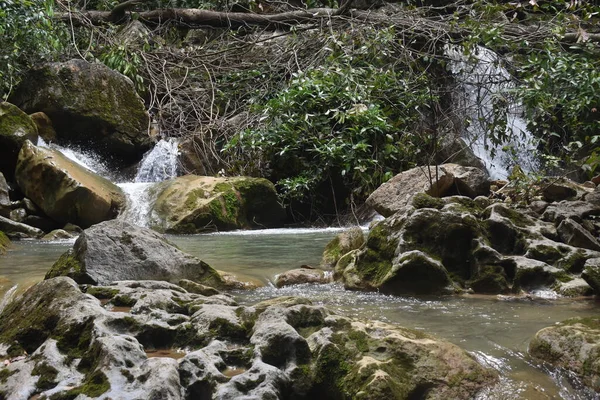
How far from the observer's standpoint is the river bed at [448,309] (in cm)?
279

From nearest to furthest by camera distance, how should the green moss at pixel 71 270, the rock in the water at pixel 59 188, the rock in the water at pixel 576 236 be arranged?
the green moss at pixel 71 270 → the rock in the water at pixel 576 236 → the rock in the water at pixel 59 188

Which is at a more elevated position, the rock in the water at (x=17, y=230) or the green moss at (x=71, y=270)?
the green moss at (x=71, y=270)

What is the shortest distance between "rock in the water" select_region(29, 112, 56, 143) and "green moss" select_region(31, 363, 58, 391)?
9.74 m

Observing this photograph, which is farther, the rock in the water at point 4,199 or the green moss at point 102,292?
the rock in the water at point 4,199

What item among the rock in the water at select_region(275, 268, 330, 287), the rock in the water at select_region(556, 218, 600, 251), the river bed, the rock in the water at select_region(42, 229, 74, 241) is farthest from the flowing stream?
the rock in the water at select_region(556, 218, 600, 251)

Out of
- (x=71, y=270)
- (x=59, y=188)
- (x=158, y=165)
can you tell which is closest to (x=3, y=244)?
(x=59, y=188)

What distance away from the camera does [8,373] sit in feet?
8.36

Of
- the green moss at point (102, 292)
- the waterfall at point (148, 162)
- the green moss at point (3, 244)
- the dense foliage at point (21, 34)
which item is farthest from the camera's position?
the waterfall at point (148, 162)

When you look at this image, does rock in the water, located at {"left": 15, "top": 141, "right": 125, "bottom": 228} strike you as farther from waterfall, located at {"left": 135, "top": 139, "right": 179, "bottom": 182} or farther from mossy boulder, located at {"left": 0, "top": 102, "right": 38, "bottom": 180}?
waterfall, located at {"left": 135, "top": 139, "right": 179, "bottom": 182}

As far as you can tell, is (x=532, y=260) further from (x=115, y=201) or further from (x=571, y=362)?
(x=115, y=201)

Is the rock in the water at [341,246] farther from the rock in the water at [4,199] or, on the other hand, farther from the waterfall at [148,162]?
the waterfall at [148,162]

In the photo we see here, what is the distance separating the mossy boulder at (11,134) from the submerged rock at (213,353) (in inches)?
285

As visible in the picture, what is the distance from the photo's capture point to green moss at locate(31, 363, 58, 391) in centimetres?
246

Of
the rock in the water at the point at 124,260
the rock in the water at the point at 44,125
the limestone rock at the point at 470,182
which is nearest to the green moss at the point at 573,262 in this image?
the rock in the water at the point at 124,260
